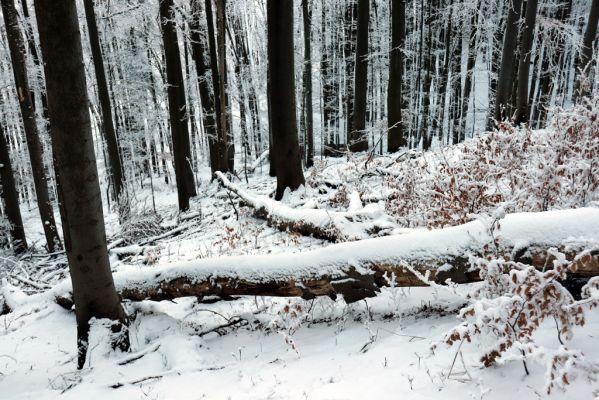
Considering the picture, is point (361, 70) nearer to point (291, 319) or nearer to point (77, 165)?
point (291, 319)

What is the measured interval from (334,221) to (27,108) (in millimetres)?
10258

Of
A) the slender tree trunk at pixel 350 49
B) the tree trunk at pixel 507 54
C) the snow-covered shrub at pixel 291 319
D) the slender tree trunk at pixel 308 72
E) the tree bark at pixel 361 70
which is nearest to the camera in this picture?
the snow-covered shrub at pixel 291 319

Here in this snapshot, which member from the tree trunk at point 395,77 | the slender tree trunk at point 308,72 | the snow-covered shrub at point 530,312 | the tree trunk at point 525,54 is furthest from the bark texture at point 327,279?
the slender tree trunk at point 308,72

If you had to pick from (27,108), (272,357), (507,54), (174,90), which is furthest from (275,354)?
(507,54)

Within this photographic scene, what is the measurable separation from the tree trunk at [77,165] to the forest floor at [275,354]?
28cm

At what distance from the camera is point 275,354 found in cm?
338

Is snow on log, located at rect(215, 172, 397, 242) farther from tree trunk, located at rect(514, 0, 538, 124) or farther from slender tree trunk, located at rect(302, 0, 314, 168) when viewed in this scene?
slender tree trunk, located at rect(302, 0, 314, 168)

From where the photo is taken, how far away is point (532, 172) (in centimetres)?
384

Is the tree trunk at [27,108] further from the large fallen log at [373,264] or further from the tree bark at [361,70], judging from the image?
the tree bark at [361,70]

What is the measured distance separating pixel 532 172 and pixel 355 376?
2.60 m

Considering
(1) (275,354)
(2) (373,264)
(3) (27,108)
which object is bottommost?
(1) (275,354)

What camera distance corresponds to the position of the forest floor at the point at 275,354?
2322mm

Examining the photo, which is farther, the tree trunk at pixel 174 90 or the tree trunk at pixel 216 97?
the tree trunk at pixel 216 97

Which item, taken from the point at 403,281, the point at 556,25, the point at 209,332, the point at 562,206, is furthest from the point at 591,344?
the point at 556,25
